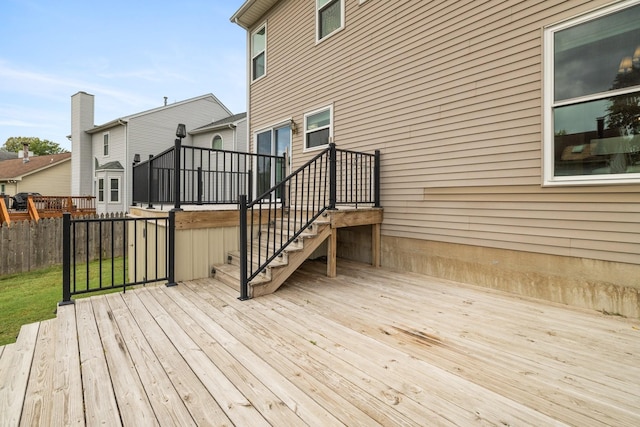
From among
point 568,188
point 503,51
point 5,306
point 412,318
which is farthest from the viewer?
point 5,306

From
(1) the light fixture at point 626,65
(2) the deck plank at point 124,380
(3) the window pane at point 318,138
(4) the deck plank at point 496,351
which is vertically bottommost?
(2) the deck plank at point 124,380

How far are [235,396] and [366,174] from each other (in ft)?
13.4

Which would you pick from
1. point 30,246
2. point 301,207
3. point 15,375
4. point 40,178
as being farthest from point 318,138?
point 40,178

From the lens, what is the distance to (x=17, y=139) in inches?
1658

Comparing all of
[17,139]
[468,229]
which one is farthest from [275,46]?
[17,139]

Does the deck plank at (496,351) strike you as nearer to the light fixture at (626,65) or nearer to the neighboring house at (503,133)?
the neighboring house at (503,133)

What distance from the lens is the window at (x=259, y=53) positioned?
8000 mm

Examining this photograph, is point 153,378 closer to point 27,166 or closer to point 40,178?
point 40,178

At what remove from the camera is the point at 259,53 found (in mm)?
8211

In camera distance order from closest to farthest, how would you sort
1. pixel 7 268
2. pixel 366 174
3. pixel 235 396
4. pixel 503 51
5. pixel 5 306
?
pixel 235 396 < pixel 503 51 < pixel 5 306 < pixel 366 174 < pixel 7 268

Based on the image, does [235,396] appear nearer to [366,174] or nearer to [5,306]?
[366,174]

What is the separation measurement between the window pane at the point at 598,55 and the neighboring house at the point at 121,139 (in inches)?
459

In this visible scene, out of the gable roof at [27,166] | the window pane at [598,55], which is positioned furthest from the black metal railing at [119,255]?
the gable roof at [27,166]

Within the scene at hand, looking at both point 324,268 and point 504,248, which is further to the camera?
point 324,268
